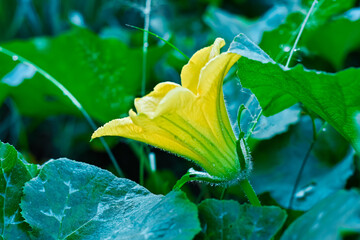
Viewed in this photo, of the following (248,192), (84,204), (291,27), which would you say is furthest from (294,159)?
(84,204)

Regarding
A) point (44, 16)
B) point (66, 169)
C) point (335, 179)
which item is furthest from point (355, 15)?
point (44, 16)

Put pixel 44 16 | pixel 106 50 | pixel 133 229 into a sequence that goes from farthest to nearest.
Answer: pixel 44 16
pixel 106 50
pixel 133 229

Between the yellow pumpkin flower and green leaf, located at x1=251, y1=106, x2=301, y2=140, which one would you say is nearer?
the yellow pumpkin flower

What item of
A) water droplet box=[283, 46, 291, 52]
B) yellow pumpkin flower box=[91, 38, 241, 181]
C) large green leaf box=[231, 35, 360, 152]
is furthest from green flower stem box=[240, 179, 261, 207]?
water droplet box=[283, 46, 291, 52]

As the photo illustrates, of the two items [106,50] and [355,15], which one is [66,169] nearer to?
[106,50]

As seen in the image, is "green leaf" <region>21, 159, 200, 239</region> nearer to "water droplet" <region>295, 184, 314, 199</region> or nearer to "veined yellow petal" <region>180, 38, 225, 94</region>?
"veined yellow petal" <region>180, 38, 225, 94</region>

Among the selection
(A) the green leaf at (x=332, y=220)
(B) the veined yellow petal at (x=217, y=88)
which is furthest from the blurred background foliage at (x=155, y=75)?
(A) the green leaf at (x=332, y=220)
